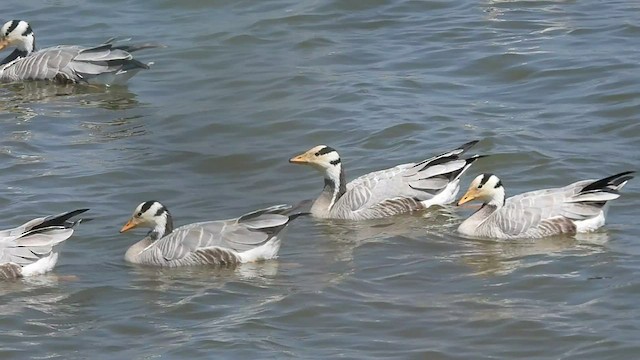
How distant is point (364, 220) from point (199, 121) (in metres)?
3.95

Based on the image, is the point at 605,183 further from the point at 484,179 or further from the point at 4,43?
the point at 4,43

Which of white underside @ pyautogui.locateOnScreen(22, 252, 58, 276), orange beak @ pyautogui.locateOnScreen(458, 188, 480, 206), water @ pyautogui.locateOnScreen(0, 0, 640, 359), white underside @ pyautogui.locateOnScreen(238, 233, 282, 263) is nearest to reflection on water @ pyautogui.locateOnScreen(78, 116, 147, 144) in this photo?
water @ pyautogui.locateOnScreen(0, 0, 640, 359)

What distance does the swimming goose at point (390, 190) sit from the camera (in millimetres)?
15328

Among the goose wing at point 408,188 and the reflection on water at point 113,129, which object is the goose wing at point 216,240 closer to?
the goose wing at point 408,188

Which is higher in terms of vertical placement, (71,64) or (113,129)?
(71,64)

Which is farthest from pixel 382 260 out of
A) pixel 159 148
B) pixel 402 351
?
pixel 159 148

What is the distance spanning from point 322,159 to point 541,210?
99.9 inches

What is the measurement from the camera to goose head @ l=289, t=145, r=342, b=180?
1545 cm

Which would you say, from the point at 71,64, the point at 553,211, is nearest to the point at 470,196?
the point at 553,211

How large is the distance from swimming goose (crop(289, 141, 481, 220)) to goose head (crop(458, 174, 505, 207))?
72cm

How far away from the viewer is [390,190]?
1537 centimetres

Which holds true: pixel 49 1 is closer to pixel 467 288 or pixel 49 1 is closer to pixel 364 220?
pixel 364 220

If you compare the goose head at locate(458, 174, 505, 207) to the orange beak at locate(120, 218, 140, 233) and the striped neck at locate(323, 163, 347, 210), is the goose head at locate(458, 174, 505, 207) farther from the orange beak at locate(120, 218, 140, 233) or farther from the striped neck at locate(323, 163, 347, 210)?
the orange beak at locate(120, 218, 140, 233)

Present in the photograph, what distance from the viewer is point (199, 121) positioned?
18.5 m
